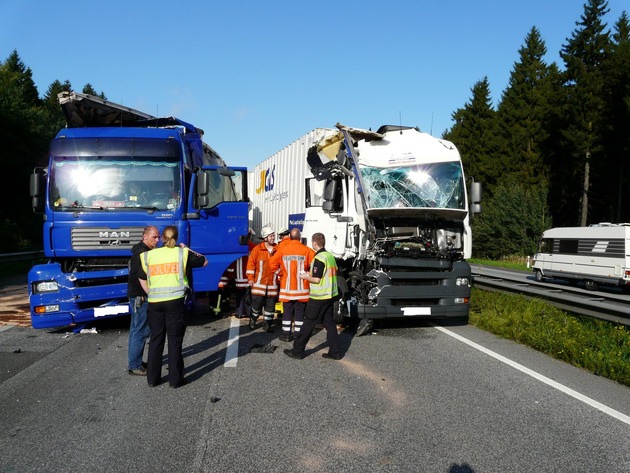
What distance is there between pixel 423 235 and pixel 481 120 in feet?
177

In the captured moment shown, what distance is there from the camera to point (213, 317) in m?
10.6

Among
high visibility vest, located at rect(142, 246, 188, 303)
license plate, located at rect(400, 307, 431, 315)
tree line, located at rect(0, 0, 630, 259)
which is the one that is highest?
tree line, located at rect(0, 0, 630, 259)

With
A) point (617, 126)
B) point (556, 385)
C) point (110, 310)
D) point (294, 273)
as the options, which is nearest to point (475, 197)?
point (294, 273)

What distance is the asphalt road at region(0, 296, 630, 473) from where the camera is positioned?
12.9 feet

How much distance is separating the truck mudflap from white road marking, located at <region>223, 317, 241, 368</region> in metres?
Answer: 1.87

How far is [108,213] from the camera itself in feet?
27.6

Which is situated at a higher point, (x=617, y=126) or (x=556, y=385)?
(x=617, y=126)

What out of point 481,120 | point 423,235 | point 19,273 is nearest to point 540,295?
point 423,235

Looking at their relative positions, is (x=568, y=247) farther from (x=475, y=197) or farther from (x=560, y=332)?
(x=560, y=332)

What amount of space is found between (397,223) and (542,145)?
47887 mm

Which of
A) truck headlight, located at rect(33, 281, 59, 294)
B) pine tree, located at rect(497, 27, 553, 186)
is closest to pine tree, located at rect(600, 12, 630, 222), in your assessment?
pine tree, located at rect(497, 27, 553, 186)

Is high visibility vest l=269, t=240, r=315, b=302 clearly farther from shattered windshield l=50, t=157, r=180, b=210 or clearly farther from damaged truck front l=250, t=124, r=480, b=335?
shattered windshield l=50, t=157, r=180, b=210

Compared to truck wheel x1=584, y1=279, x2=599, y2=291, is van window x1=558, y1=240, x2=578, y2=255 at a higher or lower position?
higher

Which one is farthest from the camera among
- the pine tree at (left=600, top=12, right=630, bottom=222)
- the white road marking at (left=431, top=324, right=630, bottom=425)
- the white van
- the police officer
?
the pine tree at (left=600, top=12, right=630, bottom=222)
